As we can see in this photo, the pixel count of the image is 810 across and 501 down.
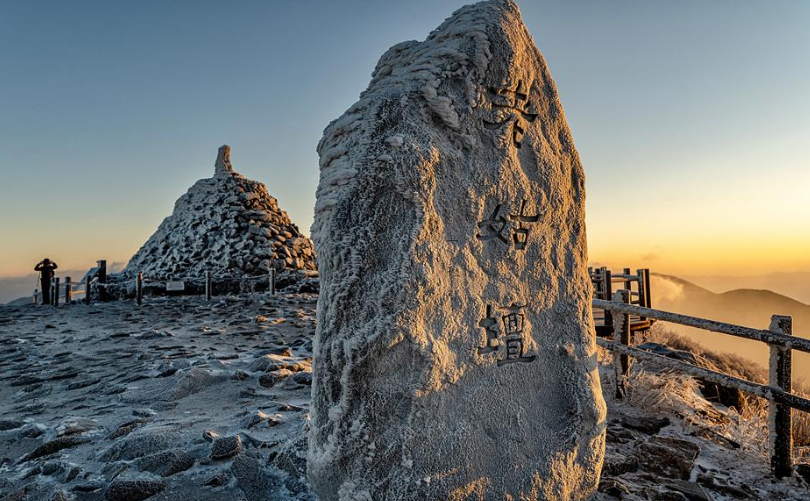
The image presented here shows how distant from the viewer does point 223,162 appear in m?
20.9

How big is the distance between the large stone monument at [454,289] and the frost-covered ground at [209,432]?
0.84 metres

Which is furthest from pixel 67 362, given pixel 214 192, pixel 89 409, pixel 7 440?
pixel 214 192

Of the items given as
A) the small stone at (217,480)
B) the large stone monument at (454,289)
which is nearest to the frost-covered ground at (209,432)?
the small stone at (217,480)

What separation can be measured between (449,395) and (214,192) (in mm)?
19417

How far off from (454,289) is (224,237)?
17.1 metres

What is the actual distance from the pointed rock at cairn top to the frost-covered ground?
1482 cm

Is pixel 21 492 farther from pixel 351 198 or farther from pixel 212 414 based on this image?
pixel 351 198

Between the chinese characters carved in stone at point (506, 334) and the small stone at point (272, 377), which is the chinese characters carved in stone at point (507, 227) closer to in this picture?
the chinese characters carved in stone at point (506, 334)

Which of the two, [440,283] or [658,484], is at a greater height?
[440,283]

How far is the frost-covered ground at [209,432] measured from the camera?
2.77 meters

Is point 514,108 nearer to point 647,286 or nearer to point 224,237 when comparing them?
point 647,286

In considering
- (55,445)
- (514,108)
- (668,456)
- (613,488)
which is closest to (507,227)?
(514,108)

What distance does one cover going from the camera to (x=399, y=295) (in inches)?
78.7

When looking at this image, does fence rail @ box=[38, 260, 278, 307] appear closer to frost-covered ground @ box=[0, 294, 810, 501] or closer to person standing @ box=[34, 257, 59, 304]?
person standing @ box=[34, 257, 59, 304]
